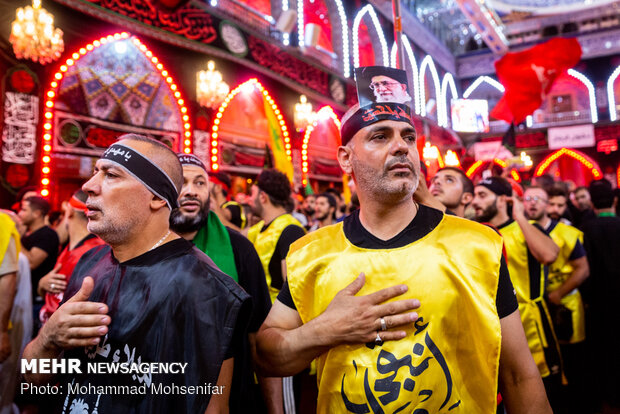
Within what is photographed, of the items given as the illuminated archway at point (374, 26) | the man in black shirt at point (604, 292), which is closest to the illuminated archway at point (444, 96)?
the illuminated archway at point (374, 26)

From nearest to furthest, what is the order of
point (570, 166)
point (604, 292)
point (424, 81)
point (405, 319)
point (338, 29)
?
point (405, 319), point (604, 292), point (338, 29), point (424, 81), point (570, 166)

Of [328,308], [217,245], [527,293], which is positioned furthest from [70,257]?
[527,293]

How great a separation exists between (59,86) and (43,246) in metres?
4.11

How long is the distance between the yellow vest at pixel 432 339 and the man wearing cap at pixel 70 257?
2.41 m

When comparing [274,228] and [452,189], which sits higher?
[452,189]

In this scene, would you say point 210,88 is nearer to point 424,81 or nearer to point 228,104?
point 228,104

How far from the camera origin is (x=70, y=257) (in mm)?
3402

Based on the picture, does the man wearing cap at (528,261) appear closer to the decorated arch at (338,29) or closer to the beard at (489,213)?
the beard at (489,213)

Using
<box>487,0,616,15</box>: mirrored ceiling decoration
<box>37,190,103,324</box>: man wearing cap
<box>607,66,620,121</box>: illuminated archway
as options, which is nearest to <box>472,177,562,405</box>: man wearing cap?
<box>37,190,103,324</box>: man wearing cap

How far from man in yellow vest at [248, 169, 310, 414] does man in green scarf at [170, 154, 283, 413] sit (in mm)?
1163

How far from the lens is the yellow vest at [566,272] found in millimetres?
4438

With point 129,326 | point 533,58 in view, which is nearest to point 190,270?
point 129,326

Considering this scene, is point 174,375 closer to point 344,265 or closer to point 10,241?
point 344,265

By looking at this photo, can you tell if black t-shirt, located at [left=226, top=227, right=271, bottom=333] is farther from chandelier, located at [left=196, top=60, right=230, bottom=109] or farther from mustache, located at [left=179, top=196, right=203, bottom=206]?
chandelier, located at [left=196, top=60, right=230, bottom=109]
